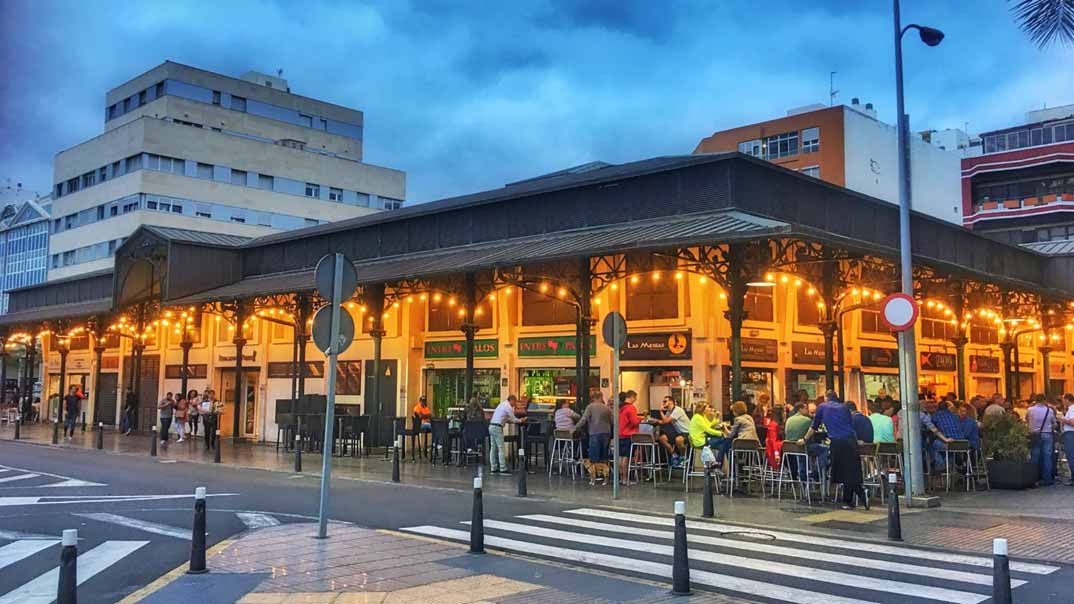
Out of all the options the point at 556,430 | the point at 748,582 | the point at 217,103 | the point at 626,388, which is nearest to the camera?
the point at 748,582

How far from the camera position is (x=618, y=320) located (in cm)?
1488

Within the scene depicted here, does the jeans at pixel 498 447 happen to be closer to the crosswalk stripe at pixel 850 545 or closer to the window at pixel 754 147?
the crosswalk stripe at pixel 850 545

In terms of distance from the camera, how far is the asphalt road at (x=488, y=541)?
800cm

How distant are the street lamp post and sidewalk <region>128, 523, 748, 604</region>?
7605 mm

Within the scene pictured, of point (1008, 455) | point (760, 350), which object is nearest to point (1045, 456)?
point (1008, 455)

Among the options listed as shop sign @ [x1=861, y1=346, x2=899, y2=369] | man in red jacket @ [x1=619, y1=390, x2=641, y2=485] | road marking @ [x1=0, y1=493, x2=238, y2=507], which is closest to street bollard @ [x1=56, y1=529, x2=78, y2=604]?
road marking @ [x1=0, y1=493, x2=238, y2=507]

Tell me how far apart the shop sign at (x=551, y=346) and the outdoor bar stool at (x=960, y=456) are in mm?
8832

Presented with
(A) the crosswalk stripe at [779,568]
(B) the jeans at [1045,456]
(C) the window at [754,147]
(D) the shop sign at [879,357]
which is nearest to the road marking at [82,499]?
(A) the crosswalk stripe at [779,568]

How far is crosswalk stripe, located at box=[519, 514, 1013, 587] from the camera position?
8516 millimetres

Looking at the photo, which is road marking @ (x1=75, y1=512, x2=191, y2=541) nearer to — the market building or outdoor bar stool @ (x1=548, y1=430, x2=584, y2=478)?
outdoor bar stool @ (x1=548, y1=430, x2=584, y2=478)

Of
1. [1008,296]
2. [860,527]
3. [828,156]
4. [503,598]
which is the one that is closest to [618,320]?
[860,527]

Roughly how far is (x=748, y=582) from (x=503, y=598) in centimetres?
248

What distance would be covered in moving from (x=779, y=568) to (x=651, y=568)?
1342 millimetres

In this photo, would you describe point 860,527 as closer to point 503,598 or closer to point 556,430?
point 503,598
